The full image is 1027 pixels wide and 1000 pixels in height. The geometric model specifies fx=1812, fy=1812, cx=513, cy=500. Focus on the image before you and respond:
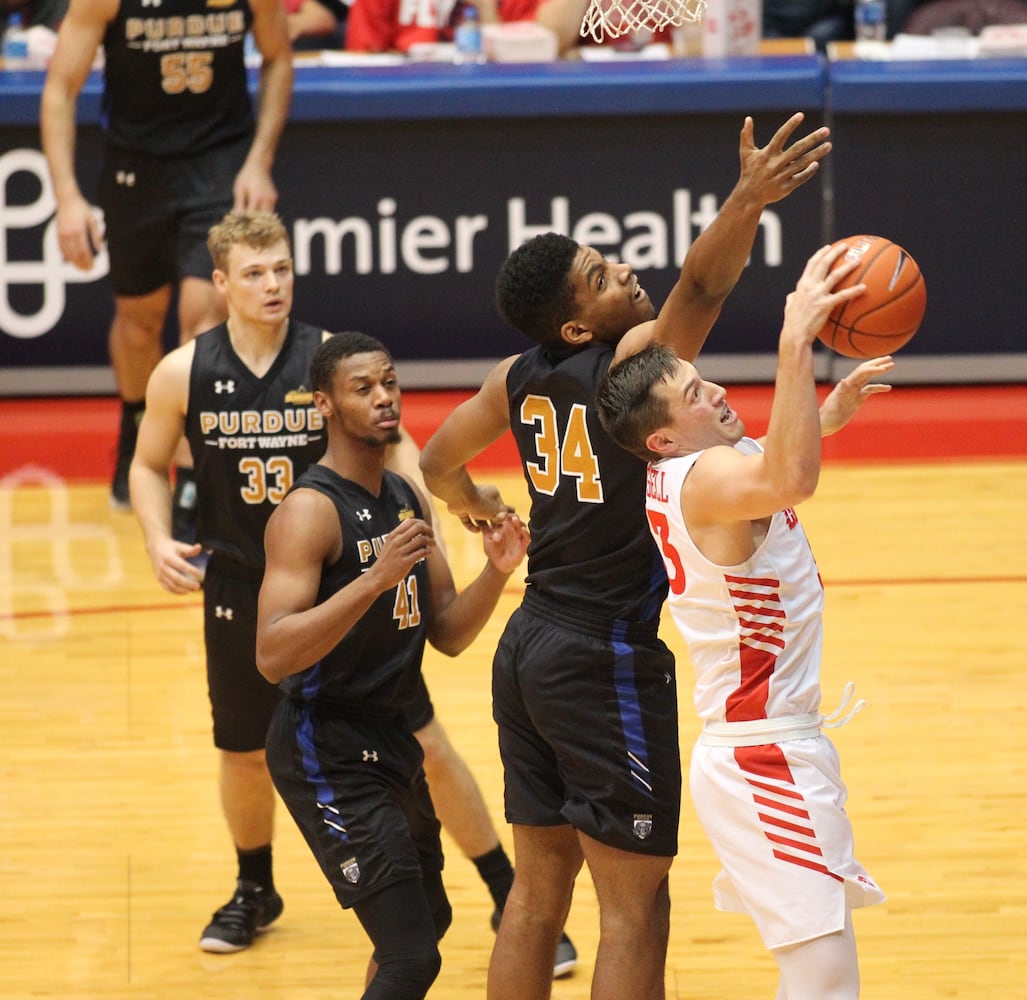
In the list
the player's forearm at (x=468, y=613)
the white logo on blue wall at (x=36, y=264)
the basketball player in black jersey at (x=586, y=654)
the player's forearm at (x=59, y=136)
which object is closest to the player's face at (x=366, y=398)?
the basketball player in black jersey at (x=586, y=654)

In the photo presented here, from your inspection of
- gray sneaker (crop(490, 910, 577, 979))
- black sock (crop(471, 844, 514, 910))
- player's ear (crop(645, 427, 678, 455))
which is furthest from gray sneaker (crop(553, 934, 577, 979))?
player's ear (crop(645, 427, 678, 455))

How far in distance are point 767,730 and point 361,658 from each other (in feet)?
3.32

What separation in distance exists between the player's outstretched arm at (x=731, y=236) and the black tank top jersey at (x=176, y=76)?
460 centimetres

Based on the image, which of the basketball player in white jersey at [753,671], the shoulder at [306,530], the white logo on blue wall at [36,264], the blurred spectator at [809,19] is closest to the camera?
the basketball player in white jersey at [753,671]

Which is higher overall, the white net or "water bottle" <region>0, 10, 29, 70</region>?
the white net

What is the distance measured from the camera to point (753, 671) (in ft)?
12.1

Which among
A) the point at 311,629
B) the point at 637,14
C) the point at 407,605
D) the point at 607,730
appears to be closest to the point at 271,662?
the point at 311,629

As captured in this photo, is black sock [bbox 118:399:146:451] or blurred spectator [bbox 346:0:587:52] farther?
blurred spectator [bbox 346:0:587:52]

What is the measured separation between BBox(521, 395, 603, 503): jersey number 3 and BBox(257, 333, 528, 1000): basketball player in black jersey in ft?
0.54

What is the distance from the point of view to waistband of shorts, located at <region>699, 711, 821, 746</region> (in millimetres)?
3668

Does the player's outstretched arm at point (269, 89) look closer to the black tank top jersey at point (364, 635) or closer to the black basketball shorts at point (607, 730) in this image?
the black tank top jersey at point (364, 635)

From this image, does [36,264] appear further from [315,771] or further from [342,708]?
[315,771]

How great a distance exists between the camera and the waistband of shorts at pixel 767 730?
367cm

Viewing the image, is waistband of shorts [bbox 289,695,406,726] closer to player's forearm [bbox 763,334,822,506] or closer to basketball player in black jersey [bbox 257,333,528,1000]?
basketball player in black jersey [bbox 257,333,528,1000]
